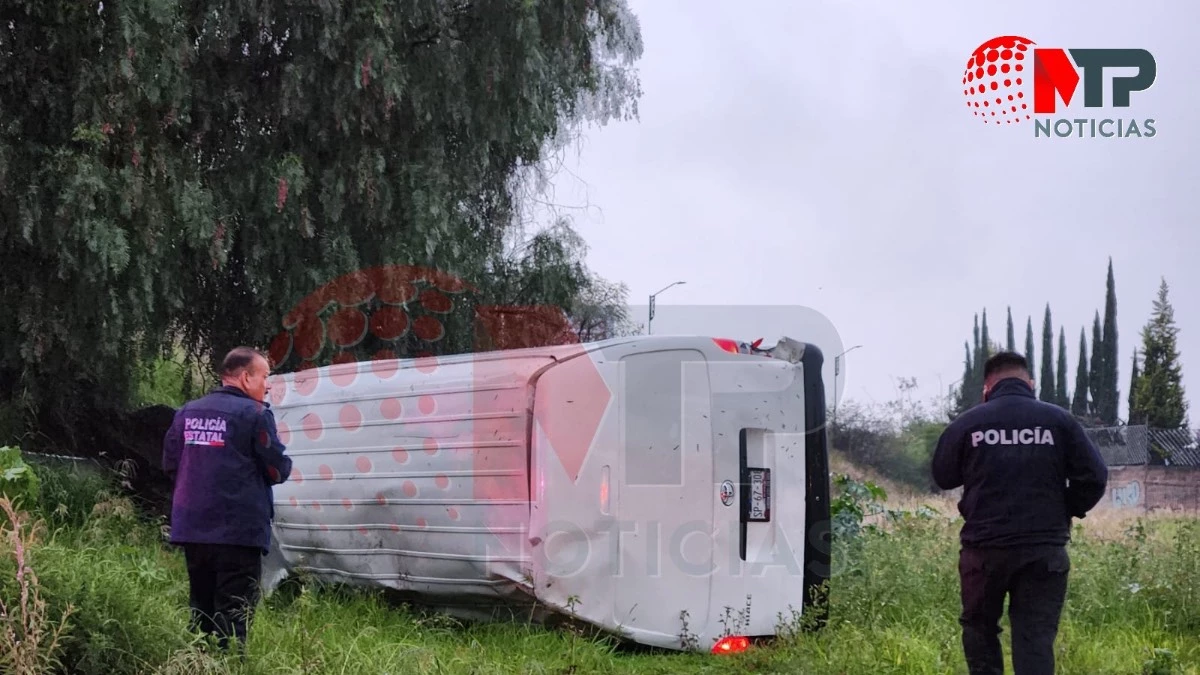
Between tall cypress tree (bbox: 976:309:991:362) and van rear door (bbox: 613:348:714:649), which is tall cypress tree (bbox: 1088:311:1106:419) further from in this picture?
van rear door (bbox: 613:348:714:649)

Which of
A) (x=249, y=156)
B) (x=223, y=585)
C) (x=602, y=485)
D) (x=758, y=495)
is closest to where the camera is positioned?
(x=223, y=585)

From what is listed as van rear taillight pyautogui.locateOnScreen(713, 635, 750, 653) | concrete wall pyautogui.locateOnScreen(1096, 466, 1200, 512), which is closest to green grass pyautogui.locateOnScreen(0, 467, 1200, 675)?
van rear taillight pyautogui.locateOnScreen(713, 635, 750, 653)

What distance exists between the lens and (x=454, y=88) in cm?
1308

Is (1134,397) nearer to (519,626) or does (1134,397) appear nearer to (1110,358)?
(1110,358)

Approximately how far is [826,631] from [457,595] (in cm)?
227

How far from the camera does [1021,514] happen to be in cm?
584

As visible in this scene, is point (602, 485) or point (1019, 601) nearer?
point (1019, 601)

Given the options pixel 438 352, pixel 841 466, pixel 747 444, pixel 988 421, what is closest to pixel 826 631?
pixel 747 444

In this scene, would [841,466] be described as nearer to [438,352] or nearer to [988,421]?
[438,352]

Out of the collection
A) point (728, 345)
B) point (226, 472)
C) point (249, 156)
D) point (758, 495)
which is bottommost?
point (758, 495)

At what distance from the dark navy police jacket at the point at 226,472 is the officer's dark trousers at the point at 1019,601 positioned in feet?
11.1

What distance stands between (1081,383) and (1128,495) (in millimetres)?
23496

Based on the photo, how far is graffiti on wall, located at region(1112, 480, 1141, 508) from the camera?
114 ft

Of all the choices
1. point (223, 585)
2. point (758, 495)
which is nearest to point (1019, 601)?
point (758, 495)
